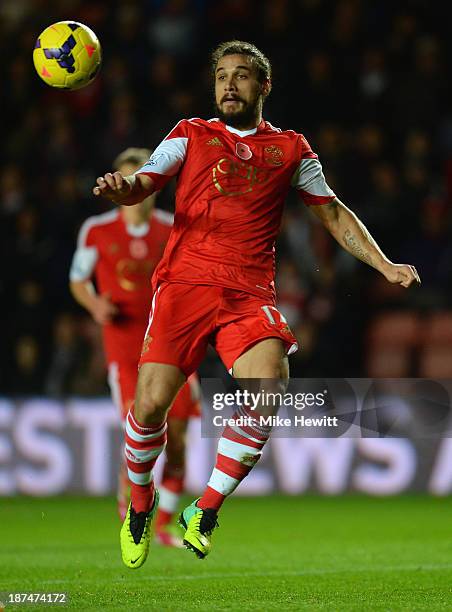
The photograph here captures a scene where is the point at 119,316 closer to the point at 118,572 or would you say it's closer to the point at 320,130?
the point at 118,572

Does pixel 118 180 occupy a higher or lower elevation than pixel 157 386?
higher

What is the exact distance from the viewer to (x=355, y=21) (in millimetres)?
14391

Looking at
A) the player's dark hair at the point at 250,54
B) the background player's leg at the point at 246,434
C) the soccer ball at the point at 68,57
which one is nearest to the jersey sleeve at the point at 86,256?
the soccer ball at the point at 68,57

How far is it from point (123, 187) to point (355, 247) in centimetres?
125

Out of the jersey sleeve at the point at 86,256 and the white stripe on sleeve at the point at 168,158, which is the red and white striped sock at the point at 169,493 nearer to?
the jersey sleeve at the point at 86,256

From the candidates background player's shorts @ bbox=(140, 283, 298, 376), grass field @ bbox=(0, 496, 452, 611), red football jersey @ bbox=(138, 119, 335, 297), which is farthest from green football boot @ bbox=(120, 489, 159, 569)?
red football jersey @ bbox=(138, 119, 335, 297)

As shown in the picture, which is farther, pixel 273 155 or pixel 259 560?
pixel 259 560

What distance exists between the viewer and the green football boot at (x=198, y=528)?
5.57 meters

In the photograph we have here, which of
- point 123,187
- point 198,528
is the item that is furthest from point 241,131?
point 198,528

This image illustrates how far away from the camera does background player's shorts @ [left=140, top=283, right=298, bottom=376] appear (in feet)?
18.6

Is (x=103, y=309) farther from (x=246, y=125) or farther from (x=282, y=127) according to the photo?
(x=282, y=127)

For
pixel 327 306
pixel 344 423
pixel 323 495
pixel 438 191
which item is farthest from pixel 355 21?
pixel 344 423

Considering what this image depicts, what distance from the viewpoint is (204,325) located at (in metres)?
5.73

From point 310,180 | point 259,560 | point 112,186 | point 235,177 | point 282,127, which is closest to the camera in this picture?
point 112,186
